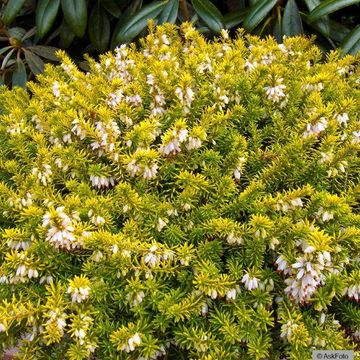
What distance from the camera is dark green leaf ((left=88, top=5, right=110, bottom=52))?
290 cm

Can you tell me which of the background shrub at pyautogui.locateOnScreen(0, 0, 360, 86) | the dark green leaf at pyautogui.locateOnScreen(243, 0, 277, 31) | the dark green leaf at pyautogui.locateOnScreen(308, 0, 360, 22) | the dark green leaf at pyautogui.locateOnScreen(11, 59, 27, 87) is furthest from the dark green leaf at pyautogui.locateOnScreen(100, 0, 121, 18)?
the dark green leaf at pyautogui.locateOnScreen(308, 0, 360, 22)

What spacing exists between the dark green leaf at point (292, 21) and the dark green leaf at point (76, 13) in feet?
3.27

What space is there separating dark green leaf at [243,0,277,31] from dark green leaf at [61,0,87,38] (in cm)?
80

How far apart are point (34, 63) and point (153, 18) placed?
0.80m

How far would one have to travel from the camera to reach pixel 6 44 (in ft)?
11.5

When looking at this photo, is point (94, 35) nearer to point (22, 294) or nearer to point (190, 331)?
point (22, 294)

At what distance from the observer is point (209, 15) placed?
2.54 m

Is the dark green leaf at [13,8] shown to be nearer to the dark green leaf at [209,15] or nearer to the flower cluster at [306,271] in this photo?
the dark green leaf at [209,15]

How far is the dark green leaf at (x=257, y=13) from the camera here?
2457 millimetres

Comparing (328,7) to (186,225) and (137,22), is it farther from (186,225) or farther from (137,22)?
(186,225)

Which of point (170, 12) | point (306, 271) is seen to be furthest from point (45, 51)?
point (306, 271)

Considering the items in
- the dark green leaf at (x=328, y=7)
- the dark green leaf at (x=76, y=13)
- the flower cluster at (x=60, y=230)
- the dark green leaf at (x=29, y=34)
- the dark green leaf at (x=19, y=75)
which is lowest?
the dark green leaf at (x=19, y=75)

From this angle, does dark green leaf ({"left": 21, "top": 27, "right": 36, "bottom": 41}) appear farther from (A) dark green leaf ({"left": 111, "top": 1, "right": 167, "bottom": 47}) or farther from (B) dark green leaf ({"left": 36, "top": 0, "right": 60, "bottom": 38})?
(A) dark green leaf ({"left": 111, "top": 1, "right": 167, "bottom": 47})

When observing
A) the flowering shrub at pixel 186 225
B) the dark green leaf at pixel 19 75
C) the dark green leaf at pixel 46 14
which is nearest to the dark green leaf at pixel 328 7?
the flowering shrub at pixel 186 225
